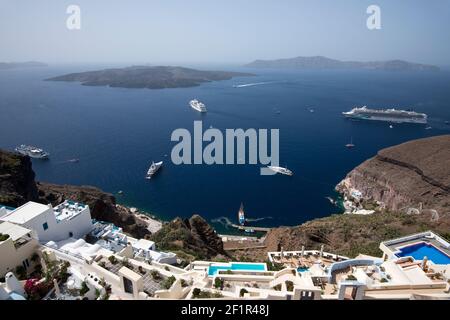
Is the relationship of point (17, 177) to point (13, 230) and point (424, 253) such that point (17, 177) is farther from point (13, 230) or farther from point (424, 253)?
point (424, 253)

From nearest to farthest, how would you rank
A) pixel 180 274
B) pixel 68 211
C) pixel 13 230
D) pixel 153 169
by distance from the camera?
pixel 13 230 < pixel 180 274 < pixel 68 211 < pixel 153 169

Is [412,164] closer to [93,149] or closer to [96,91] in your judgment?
[93,149]

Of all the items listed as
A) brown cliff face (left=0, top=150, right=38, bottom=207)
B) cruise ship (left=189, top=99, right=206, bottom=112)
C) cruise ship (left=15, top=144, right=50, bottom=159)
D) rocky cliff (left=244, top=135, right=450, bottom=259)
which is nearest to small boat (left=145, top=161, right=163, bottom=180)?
brown cliff face (left=0, top=150, right=38, bottom=207)

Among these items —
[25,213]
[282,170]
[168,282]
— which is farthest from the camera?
[282,170]

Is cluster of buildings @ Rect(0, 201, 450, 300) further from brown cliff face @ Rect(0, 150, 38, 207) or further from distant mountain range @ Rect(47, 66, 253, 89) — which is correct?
distant mountain range @ Rect(47, 66, 253, 89)

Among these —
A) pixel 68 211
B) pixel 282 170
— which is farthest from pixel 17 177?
pixel 282 170

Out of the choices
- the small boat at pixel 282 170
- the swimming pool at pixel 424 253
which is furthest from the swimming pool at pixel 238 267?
the small boat at pixel 282 170
